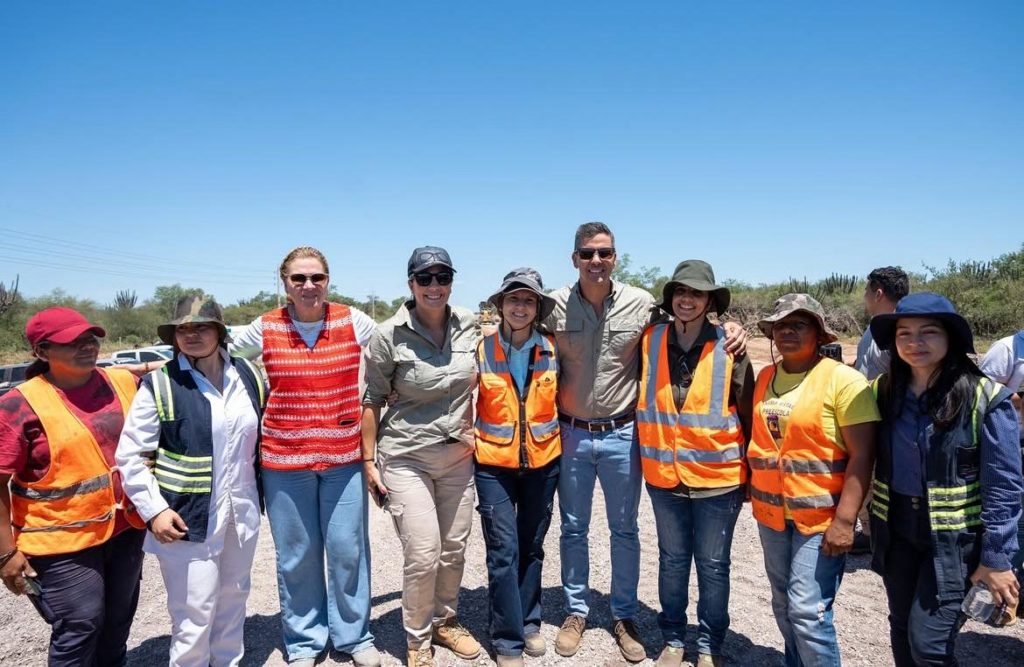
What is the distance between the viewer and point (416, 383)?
3.39 m

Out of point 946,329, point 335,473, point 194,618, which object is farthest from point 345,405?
point 946,329

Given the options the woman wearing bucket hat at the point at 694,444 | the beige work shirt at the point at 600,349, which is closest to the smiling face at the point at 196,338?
the beige work shirt at the point at 600,349

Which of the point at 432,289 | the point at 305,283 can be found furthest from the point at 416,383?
the point at 305,283

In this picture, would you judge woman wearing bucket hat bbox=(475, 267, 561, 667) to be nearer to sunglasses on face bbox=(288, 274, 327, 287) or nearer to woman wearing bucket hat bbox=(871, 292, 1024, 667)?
sunglasses on face bbox=(288, 274, 327, 287)

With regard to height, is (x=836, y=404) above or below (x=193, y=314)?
below

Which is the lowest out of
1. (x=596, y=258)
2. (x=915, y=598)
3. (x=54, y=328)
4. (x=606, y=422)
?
(x=915, y=598)

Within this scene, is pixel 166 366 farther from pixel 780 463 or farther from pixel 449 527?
pixel 780 463

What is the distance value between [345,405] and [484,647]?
1792 millimetres

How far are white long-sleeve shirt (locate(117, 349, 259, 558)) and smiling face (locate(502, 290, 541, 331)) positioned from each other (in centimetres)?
153

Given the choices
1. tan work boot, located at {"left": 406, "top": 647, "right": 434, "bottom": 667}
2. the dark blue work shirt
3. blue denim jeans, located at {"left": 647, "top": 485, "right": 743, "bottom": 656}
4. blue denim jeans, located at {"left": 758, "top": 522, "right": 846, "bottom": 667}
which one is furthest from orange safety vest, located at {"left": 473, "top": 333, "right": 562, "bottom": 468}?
the dark blue work shirt

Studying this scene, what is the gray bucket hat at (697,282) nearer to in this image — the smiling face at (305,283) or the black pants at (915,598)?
the black pants at (915,598)

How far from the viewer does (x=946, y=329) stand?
2.48 metres

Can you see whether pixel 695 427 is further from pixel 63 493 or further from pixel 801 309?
pixel 63 493

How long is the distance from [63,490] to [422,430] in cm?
174
